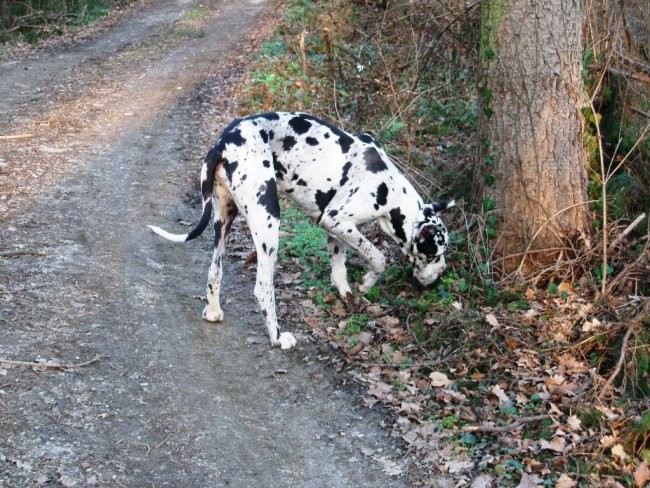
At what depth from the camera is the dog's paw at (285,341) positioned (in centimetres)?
704

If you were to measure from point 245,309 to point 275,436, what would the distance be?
220 centimetres

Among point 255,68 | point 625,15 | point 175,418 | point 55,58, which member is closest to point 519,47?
point 625,15

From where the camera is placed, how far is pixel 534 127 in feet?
24.9

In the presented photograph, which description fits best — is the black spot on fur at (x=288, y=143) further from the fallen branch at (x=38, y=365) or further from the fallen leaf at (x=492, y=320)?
the fallen branch at (x=38, y=365)

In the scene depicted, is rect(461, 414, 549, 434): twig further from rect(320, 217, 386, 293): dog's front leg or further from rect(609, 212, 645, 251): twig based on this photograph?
rect(609, 212, 645, 251): twig

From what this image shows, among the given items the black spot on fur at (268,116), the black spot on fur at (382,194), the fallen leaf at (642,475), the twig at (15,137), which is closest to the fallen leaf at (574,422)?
the fallen leaf at (642,475)

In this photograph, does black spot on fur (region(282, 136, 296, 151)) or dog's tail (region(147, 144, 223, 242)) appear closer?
dog's tail (region(147, 144, 223, 242))

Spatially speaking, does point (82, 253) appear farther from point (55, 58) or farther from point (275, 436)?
point (55, 58)

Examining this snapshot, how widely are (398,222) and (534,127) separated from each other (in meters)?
1.68

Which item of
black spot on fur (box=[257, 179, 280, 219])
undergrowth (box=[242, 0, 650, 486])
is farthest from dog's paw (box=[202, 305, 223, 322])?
black spot on fur (box=[257, 179, 280, 219])

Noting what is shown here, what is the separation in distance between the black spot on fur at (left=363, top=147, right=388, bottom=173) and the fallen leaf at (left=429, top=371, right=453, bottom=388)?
2.16m

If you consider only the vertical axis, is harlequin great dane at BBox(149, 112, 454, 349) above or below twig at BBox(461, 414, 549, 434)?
above

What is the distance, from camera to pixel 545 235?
302 inches

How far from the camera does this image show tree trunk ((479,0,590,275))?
7.48 metres
